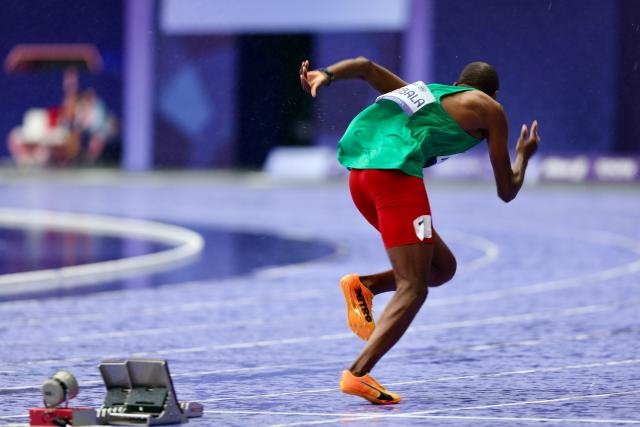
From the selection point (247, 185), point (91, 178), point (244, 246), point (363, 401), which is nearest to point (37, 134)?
point (91, 178)

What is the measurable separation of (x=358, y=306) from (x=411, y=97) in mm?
1124

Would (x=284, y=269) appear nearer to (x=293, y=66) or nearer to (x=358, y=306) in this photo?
(x=358, y=306)

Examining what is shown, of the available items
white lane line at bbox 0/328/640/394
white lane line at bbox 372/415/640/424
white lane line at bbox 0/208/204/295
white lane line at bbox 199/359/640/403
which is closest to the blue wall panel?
white lane line at bbox 0/208/204/295

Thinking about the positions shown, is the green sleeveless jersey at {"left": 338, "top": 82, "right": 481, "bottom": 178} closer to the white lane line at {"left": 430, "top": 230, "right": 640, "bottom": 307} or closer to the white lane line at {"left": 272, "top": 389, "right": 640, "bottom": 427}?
the white lane line at {"left": 272, "top": 389, "right": 640, "bottom": 427}

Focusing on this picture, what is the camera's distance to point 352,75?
709cm

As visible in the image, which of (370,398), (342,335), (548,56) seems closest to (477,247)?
(342,335)

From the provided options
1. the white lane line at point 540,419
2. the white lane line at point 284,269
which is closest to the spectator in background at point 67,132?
the white lane line at point 284,269

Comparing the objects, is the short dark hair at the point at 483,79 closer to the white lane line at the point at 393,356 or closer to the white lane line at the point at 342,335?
the white lane line at the point at 393,356

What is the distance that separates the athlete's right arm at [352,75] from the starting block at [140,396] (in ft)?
4.81

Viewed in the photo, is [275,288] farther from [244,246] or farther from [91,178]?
[91,178]

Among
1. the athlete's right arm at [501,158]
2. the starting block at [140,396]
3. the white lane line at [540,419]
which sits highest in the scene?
the athlete's right arm at [501,158]

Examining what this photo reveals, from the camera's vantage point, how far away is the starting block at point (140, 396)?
21.2 ft

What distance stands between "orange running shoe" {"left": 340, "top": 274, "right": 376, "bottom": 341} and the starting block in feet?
3.70

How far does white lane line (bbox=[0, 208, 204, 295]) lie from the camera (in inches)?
537
